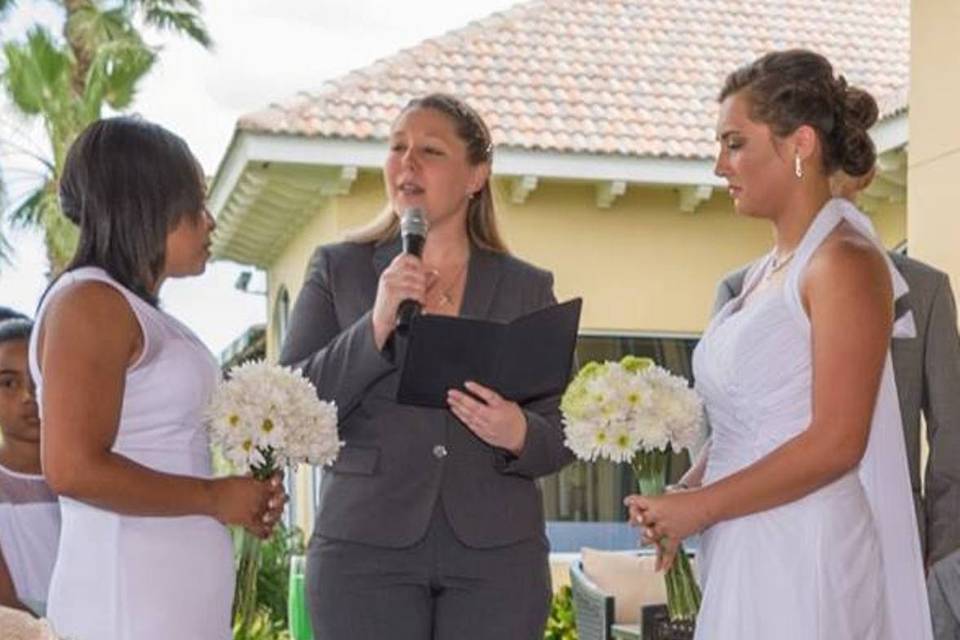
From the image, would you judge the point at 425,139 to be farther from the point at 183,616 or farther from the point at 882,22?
the point at 882,22

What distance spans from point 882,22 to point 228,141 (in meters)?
6.24

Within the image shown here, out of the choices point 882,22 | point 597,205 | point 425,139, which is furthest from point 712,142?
point 425,139

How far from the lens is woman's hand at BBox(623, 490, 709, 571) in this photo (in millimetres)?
3354

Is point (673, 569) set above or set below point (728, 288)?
below

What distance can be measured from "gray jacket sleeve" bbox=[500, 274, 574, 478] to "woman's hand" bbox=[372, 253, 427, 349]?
36cm

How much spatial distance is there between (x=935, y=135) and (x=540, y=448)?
161 inches

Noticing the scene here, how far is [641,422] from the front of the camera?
137 inches

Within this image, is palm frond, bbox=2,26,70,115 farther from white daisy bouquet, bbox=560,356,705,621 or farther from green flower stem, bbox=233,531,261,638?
white daisy bouquet, bbox=560,356,705,621

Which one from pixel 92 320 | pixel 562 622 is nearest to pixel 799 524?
pixel 92 320

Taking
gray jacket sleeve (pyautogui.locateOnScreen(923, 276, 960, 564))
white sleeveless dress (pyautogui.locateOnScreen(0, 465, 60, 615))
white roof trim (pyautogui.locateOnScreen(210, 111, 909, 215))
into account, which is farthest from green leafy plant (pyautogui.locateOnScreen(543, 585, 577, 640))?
white sleeveless dress (pyautogui.locateOnScreen(0, 465, 60, 615))

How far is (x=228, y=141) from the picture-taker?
12609 mm

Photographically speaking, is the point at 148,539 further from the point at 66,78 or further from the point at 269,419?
the point at 66,78

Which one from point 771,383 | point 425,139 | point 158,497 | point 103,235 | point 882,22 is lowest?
point 158,497

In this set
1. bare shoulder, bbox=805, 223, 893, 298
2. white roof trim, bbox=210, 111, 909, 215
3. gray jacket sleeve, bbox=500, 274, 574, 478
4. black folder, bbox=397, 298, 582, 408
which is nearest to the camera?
bare shoulder, bbox=805, 223, 893, 298
